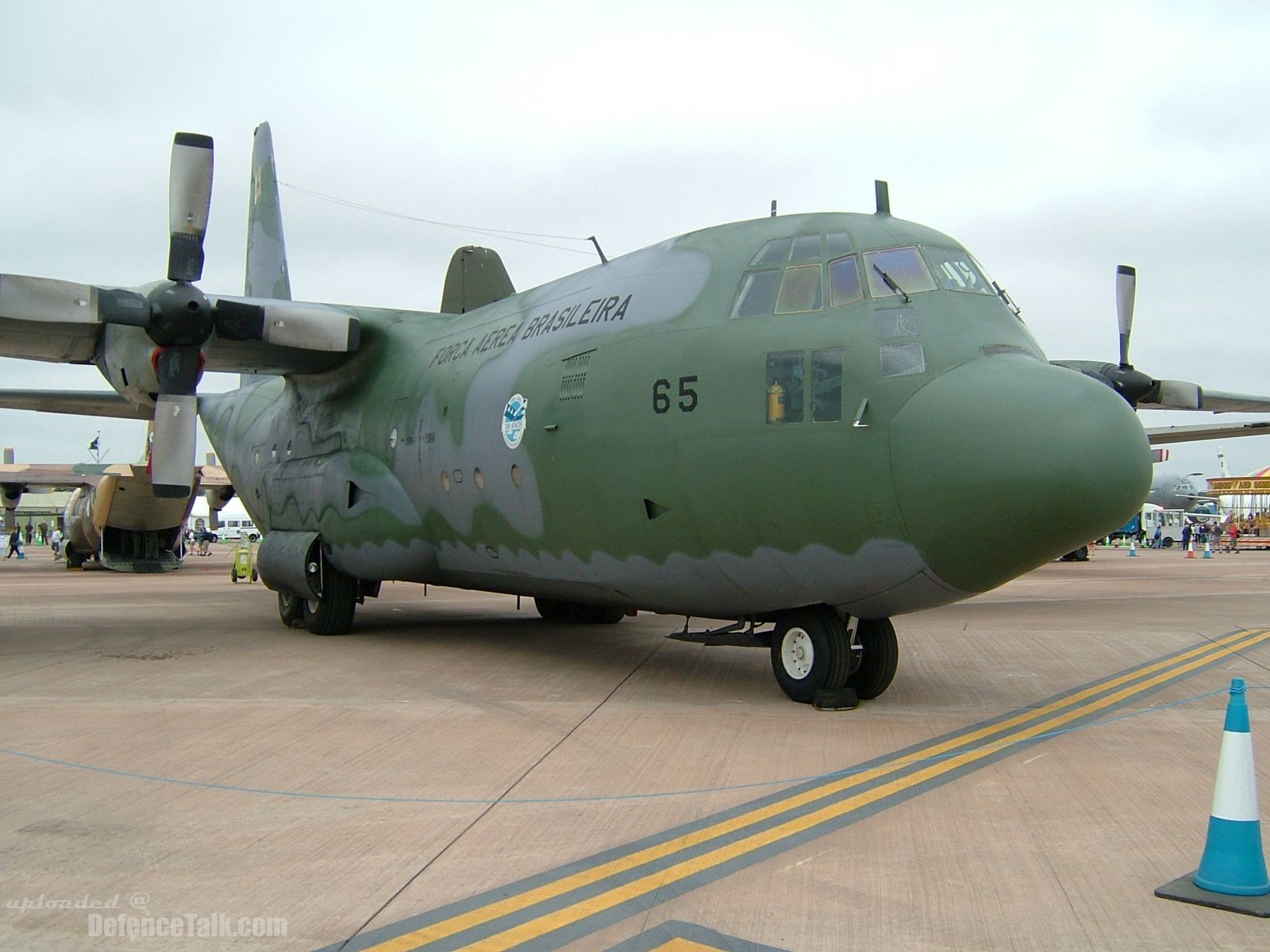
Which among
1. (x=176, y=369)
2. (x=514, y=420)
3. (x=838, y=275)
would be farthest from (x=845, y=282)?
(x=176, y=369)

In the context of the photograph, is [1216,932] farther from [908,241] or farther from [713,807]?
[908,241]

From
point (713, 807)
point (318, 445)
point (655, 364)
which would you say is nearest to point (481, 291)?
point (318, 445)

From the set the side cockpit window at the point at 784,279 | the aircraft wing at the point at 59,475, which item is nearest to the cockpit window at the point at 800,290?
the side cockpit window at the point at 784,279

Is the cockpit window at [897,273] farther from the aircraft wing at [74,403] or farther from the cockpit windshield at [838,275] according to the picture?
the aircraft wing at [74,403]

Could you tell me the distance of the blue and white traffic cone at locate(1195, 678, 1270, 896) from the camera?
4027 mm

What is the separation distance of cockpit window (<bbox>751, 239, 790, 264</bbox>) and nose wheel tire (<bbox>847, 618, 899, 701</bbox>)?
2947 millimetres

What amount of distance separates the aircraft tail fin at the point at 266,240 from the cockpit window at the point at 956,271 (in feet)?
43.4

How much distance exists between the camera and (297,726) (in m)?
7.72

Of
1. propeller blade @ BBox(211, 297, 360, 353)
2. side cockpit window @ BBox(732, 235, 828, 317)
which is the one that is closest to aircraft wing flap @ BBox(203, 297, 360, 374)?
propeller blade @ BBox(211, 297, 360, 353)

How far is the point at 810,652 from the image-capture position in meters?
8.26

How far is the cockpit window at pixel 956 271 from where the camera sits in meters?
7.93

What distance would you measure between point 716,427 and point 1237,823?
472 cm

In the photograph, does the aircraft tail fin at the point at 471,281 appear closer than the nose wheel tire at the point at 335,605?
No

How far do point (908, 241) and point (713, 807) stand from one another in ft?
15.4
